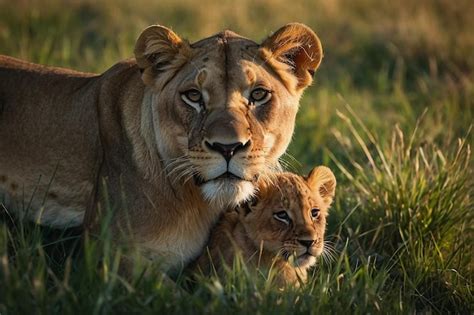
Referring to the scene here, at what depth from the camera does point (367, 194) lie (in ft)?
17.9

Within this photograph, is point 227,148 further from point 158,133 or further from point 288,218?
point 288,218

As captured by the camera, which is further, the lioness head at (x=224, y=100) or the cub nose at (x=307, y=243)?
the cub nose at (x=307, y=243)

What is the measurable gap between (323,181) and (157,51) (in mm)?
1112

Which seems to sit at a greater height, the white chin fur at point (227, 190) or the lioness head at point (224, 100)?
the lioness head at point (224, 100)

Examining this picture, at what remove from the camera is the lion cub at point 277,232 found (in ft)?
13.8

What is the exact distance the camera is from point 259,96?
412cm

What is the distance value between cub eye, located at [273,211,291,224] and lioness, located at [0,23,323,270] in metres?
0.27

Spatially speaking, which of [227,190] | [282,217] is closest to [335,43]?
[282,217]

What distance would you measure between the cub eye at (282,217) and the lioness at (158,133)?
267 millimetres

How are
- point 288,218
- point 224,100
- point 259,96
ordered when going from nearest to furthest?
point 224,100
point 259,96
point 288,218

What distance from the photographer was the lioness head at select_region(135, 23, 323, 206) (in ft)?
12.6

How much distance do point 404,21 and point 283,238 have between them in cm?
682

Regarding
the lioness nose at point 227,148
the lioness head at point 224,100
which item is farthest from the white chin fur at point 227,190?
the lioness nose at point 227,148

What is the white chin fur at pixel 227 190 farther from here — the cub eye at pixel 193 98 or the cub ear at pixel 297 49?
the cub ear at pixel 297 49
